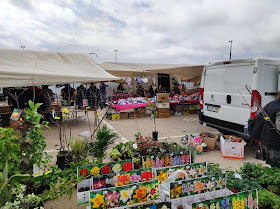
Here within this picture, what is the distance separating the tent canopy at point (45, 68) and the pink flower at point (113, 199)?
241 centimetres

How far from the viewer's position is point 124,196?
2.08 metres

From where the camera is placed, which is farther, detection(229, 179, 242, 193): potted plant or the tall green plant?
detection(229, 179, 242, 193): potted plant

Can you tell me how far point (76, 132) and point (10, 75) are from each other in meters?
3.87

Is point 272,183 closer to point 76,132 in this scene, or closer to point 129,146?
point 129,146

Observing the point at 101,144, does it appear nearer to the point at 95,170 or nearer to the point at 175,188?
the point at 95,170

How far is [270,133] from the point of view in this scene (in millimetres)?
2547

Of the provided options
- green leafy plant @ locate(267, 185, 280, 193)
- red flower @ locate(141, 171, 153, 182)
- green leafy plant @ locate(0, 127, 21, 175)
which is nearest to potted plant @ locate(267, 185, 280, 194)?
green leafy plant @ locate(267, 185, 280, 193)

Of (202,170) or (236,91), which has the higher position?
(236,91)

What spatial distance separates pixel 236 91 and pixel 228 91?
0.80ft

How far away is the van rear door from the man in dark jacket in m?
1.28

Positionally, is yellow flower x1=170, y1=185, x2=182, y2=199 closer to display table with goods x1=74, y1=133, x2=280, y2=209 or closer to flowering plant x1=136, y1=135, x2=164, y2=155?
A: display table with goods x1=74, y1=133, x2=280, y2=209

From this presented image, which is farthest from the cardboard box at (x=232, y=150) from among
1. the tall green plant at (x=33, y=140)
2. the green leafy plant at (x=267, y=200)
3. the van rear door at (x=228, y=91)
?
the tall green plant at (x=33, y=140)

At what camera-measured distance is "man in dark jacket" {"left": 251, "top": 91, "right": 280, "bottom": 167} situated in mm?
2504

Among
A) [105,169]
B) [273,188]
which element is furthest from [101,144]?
[273,188]
